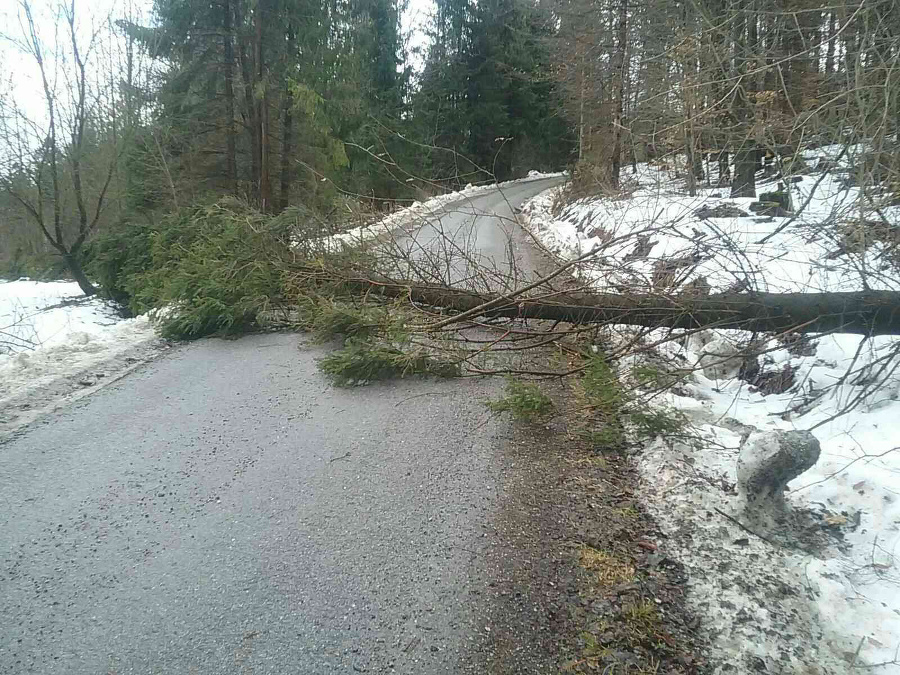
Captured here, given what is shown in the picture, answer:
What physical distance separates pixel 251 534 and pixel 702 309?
327 centimetres

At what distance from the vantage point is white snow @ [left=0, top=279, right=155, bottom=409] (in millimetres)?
4938

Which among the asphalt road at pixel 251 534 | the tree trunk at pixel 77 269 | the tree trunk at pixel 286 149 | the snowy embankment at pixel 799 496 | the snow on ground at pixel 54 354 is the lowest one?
the snowy embankment at pixel 799 496

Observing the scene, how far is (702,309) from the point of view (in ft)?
12.9

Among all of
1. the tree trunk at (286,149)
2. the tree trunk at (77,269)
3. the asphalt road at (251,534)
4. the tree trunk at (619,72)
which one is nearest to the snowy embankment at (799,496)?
the asphalt road at (251,534)

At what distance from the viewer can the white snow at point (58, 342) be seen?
4938 millimetres

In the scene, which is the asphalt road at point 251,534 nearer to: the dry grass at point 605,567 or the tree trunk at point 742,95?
the dry grass at point 605,567

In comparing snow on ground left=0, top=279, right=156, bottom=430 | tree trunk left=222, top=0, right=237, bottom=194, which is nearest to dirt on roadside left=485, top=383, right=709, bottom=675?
snow on ground left=0, top=279, right=156, bottom=430

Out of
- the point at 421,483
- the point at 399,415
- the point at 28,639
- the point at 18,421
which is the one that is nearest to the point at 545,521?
the point at 421,483

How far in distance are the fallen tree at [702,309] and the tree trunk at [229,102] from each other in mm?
14523

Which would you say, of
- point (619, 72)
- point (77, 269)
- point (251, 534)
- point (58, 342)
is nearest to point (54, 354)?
point (58, 342)

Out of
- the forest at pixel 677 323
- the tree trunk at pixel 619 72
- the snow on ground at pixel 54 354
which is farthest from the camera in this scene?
the tree trunk at pixel 619 72

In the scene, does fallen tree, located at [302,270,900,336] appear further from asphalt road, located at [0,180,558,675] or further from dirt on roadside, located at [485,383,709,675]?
dirt on roadside, located at [485,383,709,675]

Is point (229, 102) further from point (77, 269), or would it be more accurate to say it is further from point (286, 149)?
point (77, 269)

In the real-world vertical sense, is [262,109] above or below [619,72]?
above
